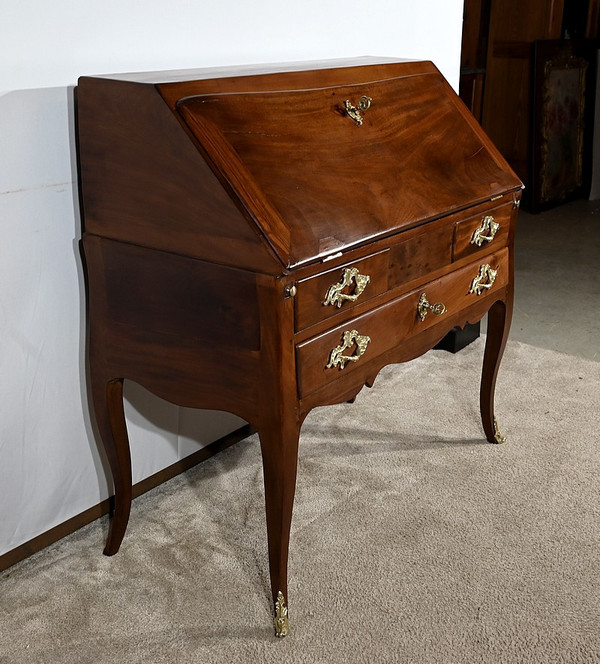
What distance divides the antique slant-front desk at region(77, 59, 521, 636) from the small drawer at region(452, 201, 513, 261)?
0.5 inches

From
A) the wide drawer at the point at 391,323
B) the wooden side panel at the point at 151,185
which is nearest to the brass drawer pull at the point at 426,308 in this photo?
the wide drawer at the point at 391,323

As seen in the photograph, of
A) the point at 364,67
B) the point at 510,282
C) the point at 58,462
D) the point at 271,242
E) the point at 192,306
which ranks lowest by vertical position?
the point at 58,462

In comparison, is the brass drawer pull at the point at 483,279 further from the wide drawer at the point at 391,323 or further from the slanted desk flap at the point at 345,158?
the slanted desk flap at the point at 345,158

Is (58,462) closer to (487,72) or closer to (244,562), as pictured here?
(244,562)

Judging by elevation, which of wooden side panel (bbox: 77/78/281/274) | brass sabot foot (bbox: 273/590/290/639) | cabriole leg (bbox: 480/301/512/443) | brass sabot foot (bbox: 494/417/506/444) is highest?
wooden side panel (bbox: 77/78/281/274)

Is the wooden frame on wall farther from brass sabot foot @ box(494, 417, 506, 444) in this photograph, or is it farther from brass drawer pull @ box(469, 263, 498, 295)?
brass drawer pull @ box(469, 263, 498, 295)

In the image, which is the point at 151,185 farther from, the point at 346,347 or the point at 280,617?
the point at 280,617

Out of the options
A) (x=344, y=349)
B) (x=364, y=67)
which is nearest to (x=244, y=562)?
(x=344, y=349)

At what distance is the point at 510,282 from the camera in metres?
2.27

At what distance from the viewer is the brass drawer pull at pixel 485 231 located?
6.60 feet

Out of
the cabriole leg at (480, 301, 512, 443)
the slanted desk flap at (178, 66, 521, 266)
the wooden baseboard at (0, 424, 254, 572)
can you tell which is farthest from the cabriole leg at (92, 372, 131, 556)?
the cabriole leg at (480, 301, 512, 443)

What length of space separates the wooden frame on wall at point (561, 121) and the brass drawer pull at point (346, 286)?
4167mm

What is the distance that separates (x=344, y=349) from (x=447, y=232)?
1.47 feet

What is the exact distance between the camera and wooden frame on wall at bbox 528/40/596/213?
5.39m
